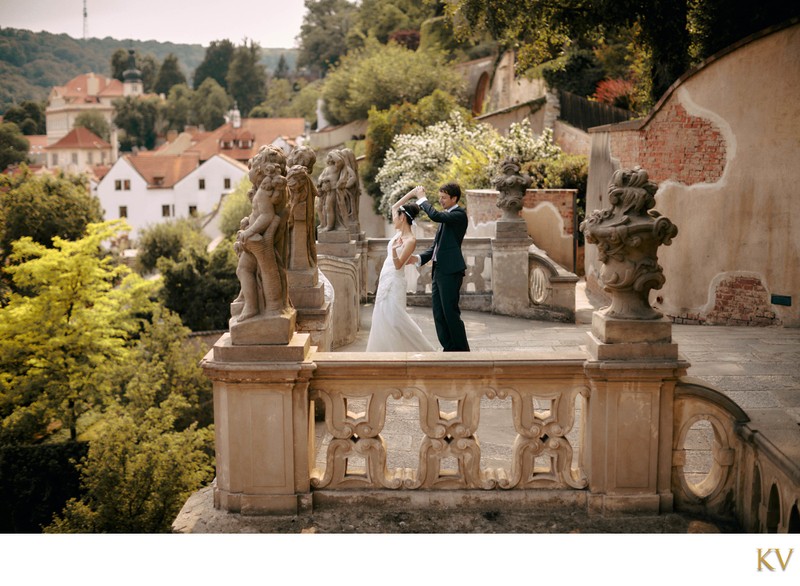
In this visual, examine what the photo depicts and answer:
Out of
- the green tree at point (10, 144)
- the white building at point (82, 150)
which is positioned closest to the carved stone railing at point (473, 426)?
the green tree at point (10, 144)

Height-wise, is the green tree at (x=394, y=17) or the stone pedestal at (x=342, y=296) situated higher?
the green tree at (x=394, y=17)

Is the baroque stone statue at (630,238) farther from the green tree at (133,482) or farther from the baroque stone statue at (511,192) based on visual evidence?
the green tree at (133,482)

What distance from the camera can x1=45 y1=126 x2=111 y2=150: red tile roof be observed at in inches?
2273

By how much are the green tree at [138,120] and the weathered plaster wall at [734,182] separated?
7672cm

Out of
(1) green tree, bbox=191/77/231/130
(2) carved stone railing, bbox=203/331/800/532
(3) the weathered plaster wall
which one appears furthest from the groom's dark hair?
(1) green tree, bbox=191/77/231/130

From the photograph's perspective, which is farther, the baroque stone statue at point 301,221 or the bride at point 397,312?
the bride at point 397,312

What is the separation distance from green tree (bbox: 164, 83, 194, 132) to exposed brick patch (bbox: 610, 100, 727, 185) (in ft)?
265

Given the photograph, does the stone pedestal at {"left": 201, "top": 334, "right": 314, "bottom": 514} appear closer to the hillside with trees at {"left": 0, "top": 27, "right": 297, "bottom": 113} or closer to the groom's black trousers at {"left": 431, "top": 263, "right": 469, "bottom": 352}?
the groom's black trousers at {"left": 431, "top": 263, "right": 469, "bottom": 352}

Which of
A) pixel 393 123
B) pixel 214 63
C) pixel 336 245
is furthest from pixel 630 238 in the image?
pixel 214 63

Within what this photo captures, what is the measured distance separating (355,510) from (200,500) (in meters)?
0.97

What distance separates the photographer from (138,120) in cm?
8331

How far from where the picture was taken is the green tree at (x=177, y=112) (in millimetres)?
87562

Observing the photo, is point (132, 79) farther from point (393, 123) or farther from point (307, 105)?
point (393, 123)
